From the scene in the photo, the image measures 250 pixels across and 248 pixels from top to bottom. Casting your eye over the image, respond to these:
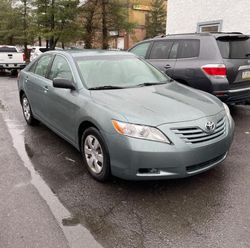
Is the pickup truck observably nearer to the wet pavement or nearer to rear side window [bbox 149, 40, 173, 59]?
rear side window [bbox 149, 40, 173, 59]

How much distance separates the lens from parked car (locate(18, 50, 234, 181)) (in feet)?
9.73

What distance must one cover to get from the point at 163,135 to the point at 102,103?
86 cm

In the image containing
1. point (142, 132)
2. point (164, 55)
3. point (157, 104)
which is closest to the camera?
point (142, 132)

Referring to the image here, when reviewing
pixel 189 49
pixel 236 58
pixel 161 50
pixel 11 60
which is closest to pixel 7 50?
pixel 11 60

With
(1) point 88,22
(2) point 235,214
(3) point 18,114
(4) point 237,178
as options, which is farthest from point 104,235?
(1) point 88,22

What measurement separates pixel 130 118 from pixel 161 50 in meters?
3.99

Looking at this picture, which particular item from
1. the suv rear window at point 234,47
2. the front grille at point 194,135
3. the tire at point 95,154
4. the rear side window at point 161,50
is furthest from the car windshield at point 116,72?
the rear side window at point 161,50

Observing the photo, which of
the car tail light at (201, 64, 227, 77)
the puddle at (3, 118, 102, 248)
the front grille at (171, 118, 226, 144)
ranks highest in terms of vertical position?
the car tail light at (201, 64, 227, 77)

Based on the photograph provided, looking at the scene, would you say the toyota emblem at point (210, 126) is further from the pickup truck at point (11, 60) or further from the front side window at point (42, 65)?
the pickup truck at point (11, 60)

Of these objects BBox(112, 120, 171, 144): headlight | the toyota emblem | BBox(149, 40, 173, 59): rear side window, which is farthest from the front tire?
the toyota emblem

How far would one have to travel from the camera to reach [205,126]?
10.4 feet

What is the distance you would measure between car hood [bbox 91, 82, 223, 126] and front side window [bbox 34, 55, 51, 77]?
5.49 feet

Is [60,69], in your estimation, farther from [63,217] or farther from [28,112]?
[63,217]

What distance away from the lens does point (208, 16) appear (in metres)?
11.8
